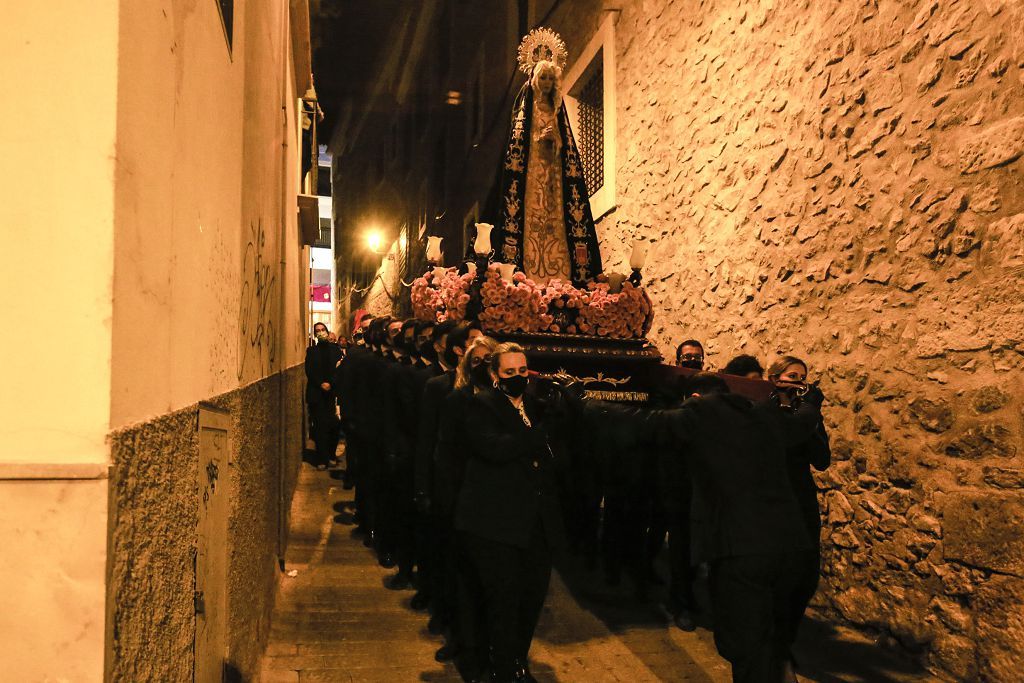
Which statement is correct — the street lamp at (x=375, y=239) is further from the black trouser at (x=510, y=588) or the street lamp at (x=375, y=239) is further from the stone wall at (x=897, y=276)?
the black trouser at (x=510, y=588)

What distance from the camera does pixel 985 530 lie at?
440 cm

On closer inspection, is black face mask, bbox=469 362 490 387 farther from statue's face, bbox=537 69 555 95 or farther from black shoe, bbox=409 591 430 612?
statue's face, bbox=537 69 555 95

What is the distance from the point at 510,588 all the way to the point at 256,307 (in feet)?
6.56

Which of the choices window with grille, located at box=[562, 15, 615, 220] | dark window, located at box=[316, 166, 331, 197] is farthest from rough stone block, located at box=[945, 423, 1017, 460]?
dark window, located at box=[316, 166, 331, 197]

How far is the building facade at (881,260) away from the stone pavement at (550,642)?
1.60ft

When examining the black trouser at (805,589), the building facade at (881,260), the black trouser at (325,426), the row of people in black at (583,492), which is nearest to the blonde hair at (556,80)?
the building facade at (881,260)

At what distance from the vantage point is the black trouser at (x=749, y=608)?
371 cm

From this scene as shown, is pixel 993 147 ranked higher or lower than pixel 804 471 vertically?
higher

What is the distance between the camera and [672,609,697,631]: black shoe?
17.9ft

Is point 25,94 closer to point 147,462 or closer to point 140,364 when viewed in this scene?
point 140,364

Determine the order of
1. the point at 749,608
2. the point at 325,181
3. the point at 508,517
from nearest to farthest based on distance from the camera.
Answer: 1. the point at 749,608
2. the point at 508,517
3. the point at 325,181

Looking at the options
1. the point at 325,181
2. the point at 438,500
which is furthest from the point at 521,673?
the point at 325,181

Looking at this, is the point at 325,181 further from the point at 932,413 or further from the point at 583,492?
the point at 932,413

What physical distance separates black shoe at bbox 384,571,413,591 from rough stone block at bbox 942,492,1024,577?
3831mm
